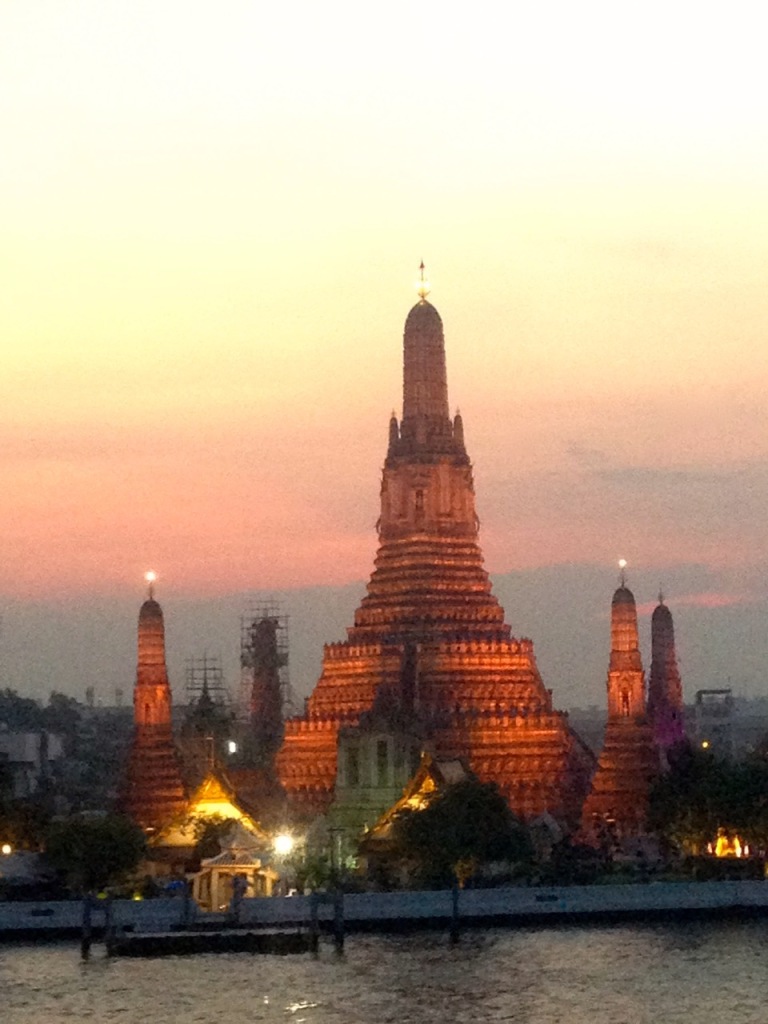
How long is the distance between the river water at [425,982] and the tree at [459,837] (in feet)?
16.3

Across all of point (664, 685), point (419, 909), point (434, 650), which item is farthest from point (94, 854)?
point (664, 685)

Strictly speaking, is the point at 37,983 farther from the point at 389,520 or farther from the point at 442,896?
the point at 389,520

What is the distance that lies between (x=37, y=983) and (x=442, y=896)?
647 inches

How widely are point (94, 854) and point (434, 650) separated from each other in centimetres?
2506

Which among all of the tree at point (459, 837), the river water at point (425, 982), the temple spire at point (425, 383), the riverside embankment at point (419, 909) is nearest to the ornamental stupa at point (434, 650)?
the temple spire at point (425, 383)

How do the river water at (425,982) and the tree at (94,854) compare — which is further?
the tree at (94,854)

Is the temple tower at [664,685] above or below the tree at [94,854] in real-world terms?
above

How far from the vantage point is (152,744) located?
119875 millimetres

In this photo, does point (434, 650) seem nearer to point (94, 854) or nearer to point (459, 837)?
point (459, 837)

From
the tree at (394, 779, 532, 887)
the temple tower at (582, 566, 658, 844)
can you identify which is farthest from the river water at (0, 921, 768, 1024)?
the temple tower at (582, 566, 658, 844)

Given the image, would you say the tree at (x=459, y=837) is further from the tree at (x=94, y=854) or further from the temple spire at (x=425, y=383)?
the temple spire at (x=425, y=383)

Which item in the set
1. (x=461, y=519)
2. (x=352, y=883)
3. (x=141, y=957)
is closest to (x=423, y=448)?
(x=461, y=519)

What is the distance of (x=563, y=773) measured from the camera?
117875 mm

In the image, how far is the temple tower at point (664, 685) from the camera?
424ft
